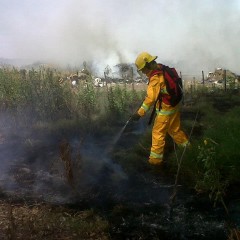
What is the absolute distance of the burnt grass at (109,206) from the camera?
3.97m

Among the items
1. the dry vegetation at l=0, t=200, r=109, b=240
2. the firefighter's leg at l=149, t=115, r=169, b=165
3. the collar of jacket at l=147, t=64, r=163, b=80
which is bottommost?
the dry vegetation at l=0, t=200, r=109, b=240

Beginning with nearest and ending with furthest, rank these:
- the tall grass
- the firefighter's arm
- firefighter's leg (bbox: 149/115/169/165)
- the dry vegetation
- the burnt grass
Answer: the dry vegetation → the burnt grass → the firefighter's arm → firefighter's leg (bbox: 149/115/169/165) → the tall grass

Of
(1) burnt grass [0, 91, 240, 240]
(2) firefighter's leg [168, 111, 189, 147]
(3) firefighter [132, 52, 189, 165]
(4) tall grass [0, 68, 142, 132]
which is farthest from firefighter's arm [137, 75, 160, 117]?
(4) tall grass [0, 68, 142, 132]

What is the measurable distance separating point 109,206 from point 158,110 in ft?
6.80

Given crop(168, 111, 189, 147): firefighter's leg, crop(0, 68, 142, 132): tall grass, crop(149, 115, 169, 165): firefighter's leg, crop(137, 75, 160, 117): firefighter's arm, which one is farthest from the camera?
crop(0, 68, 142, 132): tall grass

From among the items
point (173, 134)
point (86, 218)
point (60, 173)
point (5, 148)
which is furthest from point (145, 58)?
point (5, 148)

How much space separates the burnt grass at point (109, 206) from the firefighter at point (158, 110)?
13.5 inches

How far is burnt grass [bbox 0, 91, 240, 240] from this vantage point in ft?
13.0

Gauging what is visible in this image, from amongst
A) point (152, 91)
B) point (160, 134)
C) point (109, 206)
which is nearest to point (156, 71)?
point (152, 91)

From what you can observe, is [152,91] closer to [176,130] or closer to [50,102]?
[176,130]

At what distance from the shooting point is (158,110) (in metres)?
6.07

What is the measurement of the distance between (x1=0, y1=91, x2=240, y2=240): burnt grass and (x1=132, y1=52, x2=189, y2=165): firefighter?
0.34 m

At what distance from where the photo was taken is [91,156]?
711 centimetres

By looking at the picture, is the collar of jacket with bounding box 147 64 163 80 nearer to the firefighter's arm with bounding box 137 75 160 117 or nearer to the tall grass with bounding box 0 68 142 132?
the firefighter's arm with bounding box 137 75 160 117
